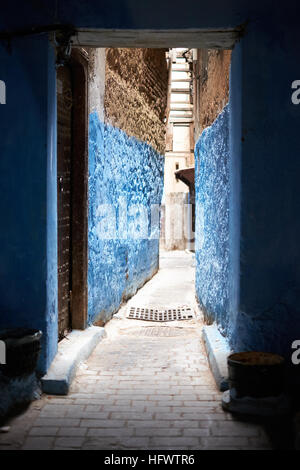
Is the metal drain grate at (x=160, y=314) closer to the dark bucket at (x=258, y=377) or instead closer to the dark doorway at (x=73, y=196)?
the dark doorway at (x=73, y=196)

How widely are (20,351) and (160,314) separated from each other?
13.1ft

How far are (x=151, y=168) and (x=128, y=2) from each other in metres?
6.03

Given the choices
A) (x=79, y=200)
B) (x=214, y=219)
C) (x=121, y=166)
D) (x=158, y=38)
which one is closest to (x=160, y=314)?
(x=214, y=219)

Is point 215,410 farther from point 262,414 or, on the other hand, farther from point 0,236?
point 0,236

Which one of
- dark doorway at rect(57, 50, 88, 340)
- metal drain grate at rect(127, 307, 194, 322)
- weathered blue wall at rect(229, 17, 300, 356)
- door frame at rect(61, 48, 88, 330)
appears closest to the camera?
weathered blue wall at rect(229, 17, 300, 356)

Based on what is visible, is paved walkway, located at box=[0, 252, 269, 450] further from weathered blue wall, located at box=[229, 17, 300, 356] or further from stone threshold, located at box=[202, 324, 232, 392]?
weathered blue wall, located at box=[229, 17, 300, 356]

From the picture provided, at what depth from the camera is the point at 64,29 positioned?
13.0ft

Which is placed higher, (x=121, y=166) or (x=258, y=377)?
(x=121, y=166)

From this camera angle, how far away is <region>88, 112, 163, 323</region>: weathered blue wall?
593 cm

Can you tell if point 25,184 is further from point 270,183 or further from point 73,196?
point 270,183

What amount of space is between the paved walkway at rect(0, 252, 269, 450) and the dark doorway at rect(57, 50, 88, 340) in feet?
1.88

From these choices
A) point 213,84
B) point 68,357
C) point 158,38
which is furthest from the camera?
point 213,84

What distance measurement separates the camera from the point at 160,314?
7457 millimetres

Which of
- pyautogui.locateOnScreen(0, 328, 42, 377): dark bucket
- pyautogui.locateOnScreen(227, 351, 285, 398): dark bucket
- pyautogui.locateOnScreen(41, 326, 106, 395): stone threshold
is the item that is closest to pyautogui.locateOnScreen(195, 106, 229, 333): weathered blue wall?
pyautogui.locateOnScreen(41, 326, 106, 395): stone threshold
